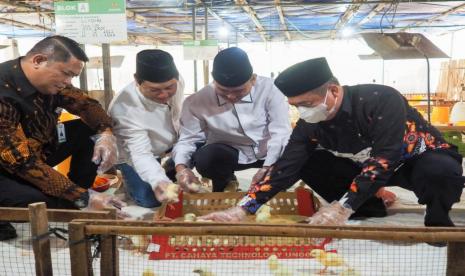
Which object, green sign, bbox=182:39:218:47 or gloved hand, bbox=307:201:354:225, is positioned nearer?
gloved hand, bbox=307:201:354:225

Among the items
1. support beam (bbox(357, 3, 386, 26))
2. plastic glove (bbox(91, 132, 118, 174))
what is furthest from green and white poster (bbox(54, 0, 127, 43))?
support beam (bbox(357, 3, 386, 26))

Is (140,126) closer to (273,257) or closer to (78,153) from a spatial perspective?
(78,153)

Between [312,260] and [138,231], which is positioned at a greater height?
[138,231]

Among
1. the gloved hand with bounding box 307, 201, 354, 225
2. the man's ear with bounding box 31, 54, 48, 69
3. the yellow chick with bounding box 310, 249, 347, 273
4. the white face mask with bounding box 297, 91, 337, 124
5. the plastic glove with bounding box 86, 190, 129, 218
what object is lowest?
the yellow chick with bounding box 310, 249, 347, 273

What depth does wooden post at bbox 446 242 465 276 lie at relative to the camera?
123 cm

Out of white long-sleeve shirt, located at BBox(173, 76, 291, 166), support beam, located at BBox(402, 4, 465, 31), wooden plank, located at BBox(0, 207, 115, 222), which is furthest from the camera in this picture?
support beam, located at BBox(402, 4, 465, 31)

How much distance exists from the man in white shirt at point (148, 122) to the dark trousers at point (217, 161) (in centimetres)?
25

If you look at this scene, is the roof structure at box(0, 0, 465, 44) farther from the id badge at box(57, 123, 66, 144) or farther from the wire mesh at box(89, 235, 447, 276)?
the wire mesh at box(89, 235, 447, 276)

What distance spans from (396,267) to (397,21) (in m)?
8.41

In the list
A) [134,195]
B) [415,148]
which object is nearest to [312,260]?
[415,148]

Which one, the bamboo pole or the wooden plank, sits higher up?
the bamboo pole

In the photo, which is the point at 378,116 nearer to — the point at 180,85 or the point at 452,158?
the point at 452,158

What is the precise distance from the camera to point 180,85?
288 cm

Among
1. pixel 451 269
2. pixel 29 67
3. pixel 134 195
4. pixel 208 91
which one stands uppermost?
pixel 29 67
